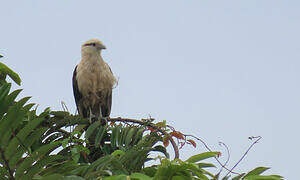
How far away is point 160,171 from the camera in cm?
212

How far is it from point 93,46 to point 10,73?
11.9ft

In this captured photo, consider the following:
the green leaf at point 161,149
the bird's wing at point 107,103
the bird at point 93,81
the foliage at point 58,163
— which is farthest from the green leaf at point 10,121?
the bird's wing at point 107,103

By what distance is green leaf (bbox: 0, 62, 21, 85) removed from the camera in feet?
12.6

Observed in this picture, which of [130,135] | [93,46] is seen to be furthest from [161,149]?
[93,46]

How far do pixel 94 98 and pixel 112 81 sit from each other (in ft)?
1.40

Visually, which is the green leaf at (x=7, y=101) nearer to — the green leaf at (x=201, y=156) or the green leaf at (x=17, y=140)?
the green leaf at (x=17, y=140)

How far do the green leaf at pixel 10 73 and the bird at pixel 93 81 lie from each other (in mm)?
2996

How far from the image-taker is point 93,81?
23.2 ft

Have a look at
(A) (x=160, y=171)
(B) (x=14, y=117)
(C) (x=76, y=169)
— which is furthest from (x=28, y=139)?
(A) (x=160, y=171)

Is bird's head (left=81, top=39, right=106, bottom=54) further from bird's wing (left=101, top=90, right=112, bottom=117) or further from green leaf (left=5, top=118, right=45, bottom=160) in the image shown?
green leaf (left=5, top=118, right=45, bottom=160)

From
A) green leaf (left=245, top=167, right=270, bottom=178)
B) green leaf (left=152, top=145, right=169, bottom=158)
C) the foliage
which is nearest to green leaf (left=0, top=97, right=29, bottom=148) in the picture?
the foliage

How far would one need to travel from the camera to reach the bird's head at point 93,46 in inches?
292

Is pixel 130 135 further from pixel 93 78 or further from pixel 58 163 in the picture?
pixel 93 78

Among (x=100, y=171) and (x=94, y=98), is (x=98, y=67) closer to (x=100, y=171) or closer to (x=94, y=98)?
(x=94, y=98)
